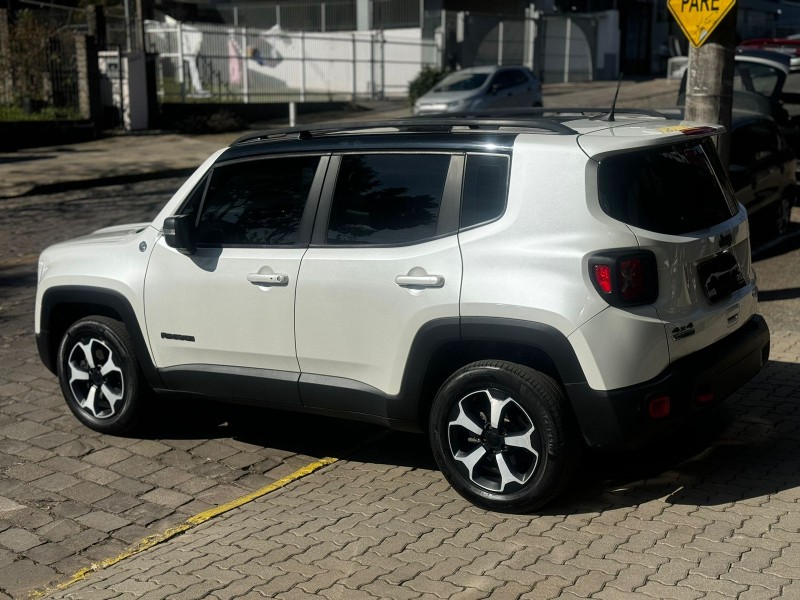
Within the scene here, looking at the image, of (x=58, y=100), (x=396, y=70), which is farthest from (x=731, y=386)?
(x=396, y=70)

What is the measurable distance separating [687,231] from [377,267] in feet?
4.76

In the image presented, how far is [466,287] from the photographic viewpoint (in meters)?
4.82

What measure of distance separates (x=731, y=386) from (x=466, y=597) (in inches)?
71.3

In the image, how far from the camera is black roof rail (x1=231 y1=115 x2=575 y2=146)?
4980mm

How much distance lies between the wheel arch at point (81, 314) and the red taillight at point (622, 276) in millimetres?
2655

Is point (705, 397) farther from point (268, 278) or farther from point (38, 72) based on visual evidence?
point (38, 72)

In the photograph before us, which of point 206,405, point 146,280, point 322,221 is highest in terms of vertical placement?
point 322,221

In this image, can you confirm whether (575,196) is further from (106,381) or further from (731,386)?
(106,381)

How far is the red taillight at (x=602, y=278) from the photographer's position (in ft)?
14.9

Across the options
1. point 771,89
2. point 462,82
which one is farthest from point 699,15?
point 462,82

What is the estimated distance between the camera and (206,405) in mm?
6883

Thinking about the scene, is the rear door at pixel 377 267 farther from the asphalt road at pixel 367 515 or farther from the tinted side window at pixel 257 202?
the asphalt road at pixel 367 515

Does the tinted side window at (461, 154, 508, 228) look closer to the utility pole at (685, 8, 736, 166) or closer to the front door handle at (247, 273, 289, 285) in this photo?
the front door handle at (247, 273, 289, 285)

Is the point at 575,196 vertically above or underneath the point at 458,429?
above
